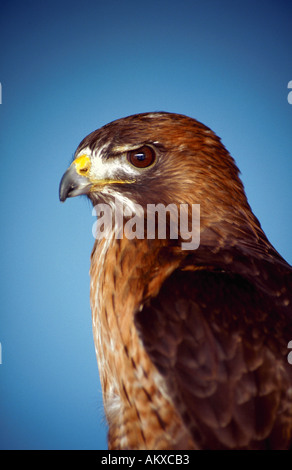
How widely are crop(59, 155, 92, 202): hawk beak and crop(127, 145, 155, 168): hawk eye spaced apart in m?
0.17

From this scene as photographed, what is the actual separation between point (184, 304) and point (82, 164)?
65 centimetres

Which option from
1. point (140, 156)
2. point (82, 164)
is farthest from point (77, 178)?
point (140, 156)

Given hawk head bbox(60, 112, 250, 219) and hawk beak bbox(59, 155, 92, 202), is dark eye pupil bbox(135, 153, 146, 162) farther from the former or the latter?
hawk beak bbox(59, 155, 92, 202)

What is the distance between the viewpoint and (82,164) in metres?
1.43

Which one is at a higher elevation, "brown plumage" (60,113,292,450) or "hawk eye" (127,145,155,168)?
"hawk eye" (127,145,155,168)

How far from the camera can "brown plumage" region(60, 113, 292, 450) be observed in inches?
43.1

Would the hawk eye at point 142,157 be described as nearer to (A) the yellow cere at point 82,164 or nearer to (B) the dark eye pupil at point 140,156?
(B) the dark eye pupil at point 140,156

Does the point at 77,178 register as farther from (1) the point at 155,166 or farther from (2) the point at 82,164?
(1) the point at 155,166

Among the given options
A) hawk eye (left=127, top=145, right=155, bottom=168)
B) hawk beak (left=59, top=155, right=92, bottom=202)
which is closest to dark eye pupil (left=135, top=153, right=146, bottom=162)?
hawk eye (left=127, top=145, right=155, bottom=168)

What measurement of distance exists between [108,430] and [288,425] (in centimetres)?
61

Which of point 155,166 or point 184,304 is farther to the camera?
point 155,166

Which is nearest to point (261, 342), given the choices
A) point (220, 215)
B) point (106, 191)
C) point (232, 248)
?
point (232, 248)
